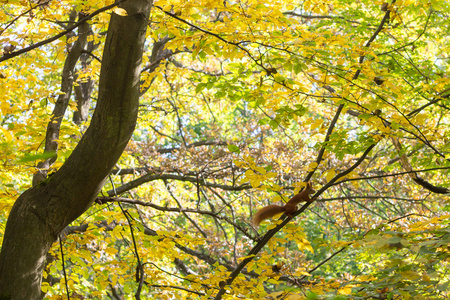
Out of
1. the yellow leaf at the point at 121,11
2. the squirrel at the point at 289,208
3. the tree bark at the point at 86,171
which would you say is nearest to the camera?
the yellow leaf at the point at 121,11

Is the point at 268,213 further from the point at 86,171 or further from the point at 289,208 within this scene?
the point at 86,171

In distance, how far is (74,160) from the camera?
1.63 metres

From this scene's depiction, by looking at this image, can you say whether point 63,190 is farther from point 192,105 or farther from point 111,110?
point 192,105

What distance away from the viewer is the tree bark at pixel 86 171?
1.50 metres

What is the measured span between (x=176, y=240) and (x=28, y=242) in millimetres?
1021

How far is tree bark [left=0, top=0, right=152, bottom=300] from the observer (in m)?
1.50

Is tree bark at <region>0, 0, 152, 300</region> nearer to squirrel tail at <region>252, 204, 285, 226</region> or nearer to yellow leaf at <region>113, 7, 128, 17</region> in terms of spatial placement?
yellow leaf at <region>113, 7, 128, 17</region>

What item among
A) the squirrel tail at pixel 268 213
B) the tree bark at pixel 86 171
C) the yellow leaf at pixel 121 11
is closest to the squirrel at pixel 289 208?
the squirrel tail at pixel 268 213

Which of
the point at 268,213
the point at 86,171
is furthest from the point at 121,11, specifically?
the point at 268,213

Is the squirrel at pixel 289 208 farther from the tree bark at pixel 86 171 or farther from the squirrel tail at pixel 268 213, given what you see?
the tree bark at pixel 86 171

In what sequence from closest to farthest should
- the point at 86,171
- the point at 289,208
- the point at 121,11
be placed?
1. the point at 121,11
2. the point at 86,171
3. the point at 289,208

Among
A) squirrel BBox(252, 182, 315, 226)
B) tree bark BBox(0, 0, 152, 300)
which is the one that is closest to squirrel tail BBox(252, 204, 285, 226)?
squirrel BBox(252, 182, 315, 226)

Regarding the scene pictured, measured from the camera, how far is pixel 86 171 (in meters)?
1.61

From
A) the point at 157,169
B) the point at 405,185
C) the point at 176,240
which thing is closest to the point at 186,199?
the point at 157,169
